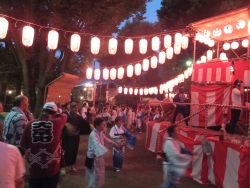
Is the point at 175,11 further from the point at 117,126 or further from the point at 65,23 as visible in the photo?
the point at 117,126

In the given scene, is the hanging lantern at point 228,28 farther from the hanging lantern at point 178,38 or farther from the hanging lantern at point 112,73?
the hanging lantern at point 112,73

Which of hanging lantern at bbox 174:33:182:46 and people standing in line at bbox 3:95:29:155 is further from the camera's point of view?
hanging lantern at bbox 174:33:182:46

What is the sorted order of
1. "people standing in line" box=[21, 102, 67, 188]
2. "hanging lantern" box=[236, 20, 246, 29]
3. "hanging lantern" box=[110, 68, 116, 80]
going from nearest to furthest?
"people standing in line" box=[21, 102, 67, 188] → "hanging lantern" box=[236, 20, 246, 29] → "hanging lantern" box=[110, 68, 116, 80]

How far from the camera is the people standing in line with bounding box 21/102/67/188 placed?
3.69 m

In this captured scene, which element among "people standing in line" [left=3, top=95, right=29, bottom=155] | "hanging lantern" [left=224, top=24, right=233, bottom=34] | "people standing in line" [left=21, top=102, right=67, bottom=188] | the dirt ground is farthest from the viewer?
"hanging lantern" [left=224, top=24, right=233, bottom=34]

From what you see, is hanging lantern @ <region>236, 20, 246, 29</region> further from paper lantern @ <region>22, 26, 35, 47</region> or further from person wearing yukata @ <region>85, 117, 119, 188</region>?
paper lantern @ <region>22, 26, 35, 47</region>

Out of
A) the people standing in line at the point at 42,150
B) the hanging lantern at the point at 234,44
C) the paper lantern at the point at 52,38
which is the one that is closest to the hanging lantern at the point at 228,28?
the hanging lantern at the point at 234,44

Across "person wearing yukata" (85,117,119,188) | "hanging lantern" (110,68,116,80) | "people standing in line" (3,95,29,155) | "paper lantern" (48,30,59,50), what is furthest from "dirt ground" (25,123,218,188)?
"hanging lantern" (110,68,116,80)

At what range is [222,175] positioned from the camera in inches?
254

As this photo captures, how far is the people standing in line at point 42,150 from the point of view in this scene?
3.69 metres

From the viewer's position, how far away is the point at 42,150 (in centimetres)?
371

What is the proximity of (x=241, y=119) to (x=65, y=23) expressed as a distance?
34.8 ft

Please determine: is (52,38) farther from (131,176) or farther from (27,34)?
(131,176)

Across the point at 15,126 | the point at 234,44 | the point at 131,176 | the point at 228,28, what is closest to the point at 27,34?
the point at 15,126
